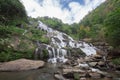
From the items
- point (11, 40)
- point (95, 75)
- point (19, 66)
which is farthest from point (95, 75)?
point (11, 40)

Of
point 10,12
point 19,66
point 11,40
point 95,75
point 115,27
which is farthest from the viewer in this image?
point 10,12

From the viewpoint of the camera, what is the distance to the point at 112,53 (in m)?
36.2

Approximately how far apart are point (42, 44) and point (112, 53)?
15.5 m

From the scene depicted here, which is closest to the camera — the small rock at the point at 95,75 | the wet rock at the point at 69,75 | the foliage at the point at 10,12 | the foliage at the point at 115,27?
the wet rock at the point at 69,75

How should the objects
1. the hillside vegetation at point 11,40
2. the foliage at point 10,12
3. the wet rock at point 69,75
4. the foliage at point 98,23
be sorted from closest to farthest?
1. the wet rock at point 69,75
2. the hillside vegetation at point 11,40
3. the foliage at point 10,12
4. the foliage at point 98,23

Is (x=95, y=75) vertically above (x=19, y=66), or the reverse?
(x=19, y=66)

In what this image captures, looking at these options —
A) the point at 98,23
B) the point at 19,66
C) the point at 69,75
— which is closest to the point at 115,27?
the point at 69,75

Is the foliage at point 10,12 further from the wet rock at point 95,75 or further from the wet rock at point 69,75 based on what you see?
the wet rock at point 95,75

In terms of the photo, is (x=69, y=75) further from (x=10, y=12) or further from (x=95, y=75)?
(x=10, y=12)

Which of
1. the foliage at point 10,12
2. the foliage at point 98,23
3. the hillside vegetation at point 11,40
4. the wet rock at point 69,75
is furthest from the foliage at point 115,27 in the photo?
the foliage at point 10,12

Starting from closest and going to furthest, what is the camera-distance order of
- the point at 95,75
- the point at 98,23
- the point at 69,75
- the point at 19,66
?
1. the point at 69,75
2. the point at 95,75
3. the point at 19,66
4. the point at 98,23

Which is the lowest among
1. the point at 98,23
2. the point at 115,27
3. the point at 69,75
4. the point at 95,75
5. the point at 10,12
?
the point at 95,75

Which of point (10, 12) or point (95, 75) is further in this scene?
point (10, 12)

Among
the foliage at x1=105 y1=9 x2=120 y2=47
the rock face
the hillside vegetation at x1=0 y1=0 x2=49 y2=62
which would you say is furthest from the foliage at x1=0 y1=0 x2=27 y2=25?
the foliage at x1=105 y1=9 x2=120 y2=47
